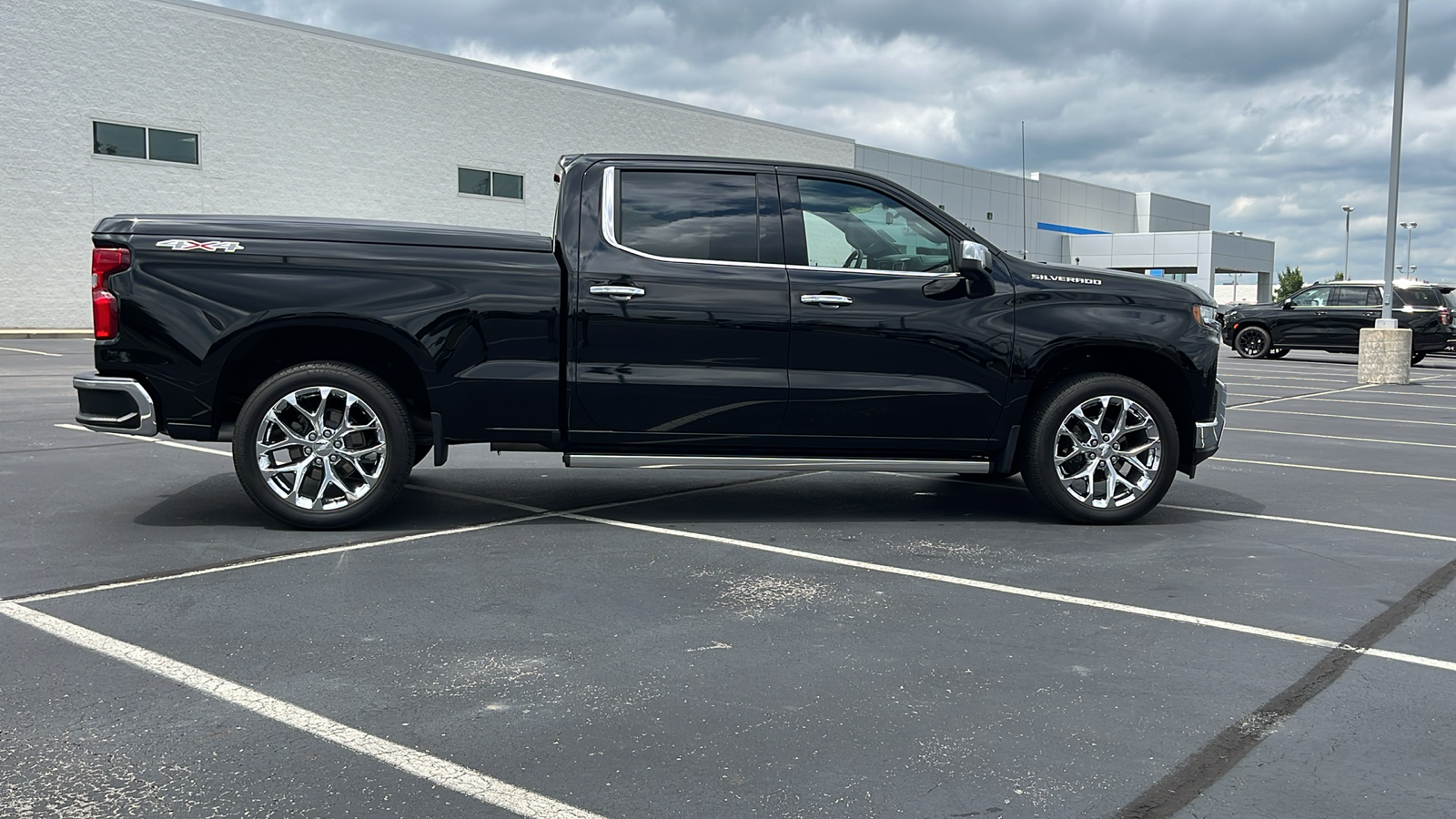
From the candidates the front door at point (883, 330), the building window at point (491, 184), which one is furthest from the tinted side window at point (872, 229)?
the building window at point (491, 184)

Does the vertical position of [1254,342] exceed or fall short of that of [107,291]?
it falls short

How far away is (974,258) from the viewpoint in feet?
21.0

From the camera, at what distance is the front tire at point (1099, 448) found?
665 cm

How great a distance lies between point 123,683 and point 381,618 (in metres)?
1.00

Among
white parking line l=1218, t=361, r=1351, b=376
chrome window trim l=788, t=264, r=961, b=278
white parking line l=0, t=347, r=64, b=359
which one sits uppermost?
chrome window trim l=788, t=264, r=961, b=278

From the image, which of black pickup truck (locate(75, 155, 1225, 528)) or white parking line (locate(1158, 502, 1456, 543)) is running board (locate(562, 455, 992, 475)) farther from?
white parking line (locate(1158, 502, 1456, 543))

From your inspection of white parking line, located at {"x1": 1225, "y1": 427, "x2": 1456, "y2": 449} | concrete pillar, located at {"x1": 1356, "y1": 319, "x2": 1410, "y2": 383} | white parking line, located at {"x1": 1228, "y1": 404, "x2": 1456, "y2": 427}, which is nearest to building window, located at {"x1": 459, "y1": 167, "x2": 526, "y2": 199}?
concrete pillar, located at {"x1": 1356, "y1": 319, "x2": 1410, "y2": 383}

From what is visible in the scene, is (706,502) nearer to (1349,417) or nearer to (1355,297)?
(1349,417)

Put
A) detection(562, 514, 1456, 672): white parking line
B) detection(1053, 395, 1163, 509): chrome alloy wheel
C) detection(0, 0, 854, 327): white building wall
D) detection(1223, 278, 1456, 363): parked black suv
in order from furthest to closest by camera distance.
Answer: detection(0, 0, 854, 327): white building wall → detection(1223, 278, 1456, 363): parked black suv → detection(1053, 395, 1163, 509): chrome alloy wheel → detection(562, 514, 1456, 672): white parking line

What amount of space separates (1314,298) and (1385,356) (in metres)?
8.34

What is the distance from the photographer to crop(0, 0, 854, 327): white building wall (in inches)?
1110

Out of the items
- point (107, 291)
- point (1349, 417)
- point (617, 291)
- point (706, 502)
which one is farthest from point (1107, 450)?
point (1349, 417)

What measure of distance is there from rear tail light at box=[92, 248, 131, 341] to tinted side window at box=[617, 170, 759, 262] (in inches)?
98.1

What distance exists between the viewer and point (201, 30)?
30.5 metres
